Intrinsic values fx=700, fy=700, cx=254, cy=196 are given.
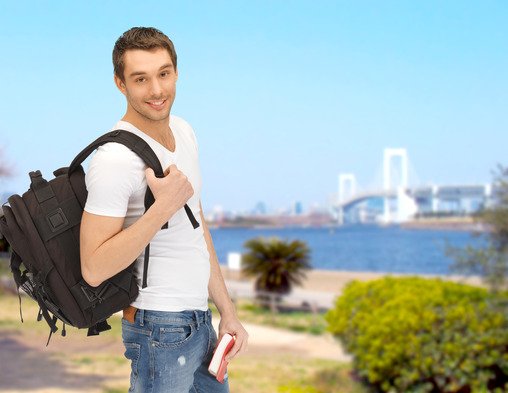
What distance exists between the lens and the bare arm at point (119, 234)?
1338 millimetres

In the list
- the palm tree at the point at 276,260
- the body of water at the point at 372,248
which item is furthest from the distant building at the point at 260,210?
the palm tree at the point at 276,260

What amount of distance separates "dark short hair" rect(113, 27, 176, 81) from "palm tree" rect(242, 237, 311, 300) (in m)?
14.9

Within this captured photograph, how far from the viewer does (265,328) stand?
1441cm

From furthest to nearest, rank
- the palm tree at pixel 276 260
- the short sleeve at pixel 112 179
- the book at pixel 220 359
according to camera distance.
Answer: the palm tree at pixel 276 260 < the book at pixel 220 359 < the short sleeve at pixel 112 179

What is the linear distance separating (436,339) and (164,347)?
5.20m

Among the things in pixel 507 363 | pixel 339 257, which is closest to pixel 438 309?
pixel 507 363

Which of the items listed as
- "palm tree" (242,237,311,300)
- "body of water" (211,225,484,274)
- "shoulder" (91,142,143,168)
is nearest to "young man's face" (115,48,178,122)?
"shoulder" (91,142,143,168)

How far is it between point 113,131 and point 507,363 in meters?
5.60

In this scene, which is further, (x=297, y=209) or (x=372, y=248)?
(x=297, y=209)

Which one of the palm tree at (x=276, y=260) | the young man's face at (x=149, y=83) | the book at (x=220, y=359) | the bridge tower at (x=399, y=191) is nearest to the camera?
the young man's face at (x=149, y=83)

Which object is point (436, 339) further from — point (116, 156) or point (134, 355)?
point (116, 156)

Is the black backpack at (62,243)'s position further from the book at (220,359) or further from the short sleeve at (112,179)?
the book at (220,359)

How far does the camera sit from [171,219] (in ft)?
4.75

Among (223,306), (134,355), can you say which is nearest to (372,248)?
(223,306)
